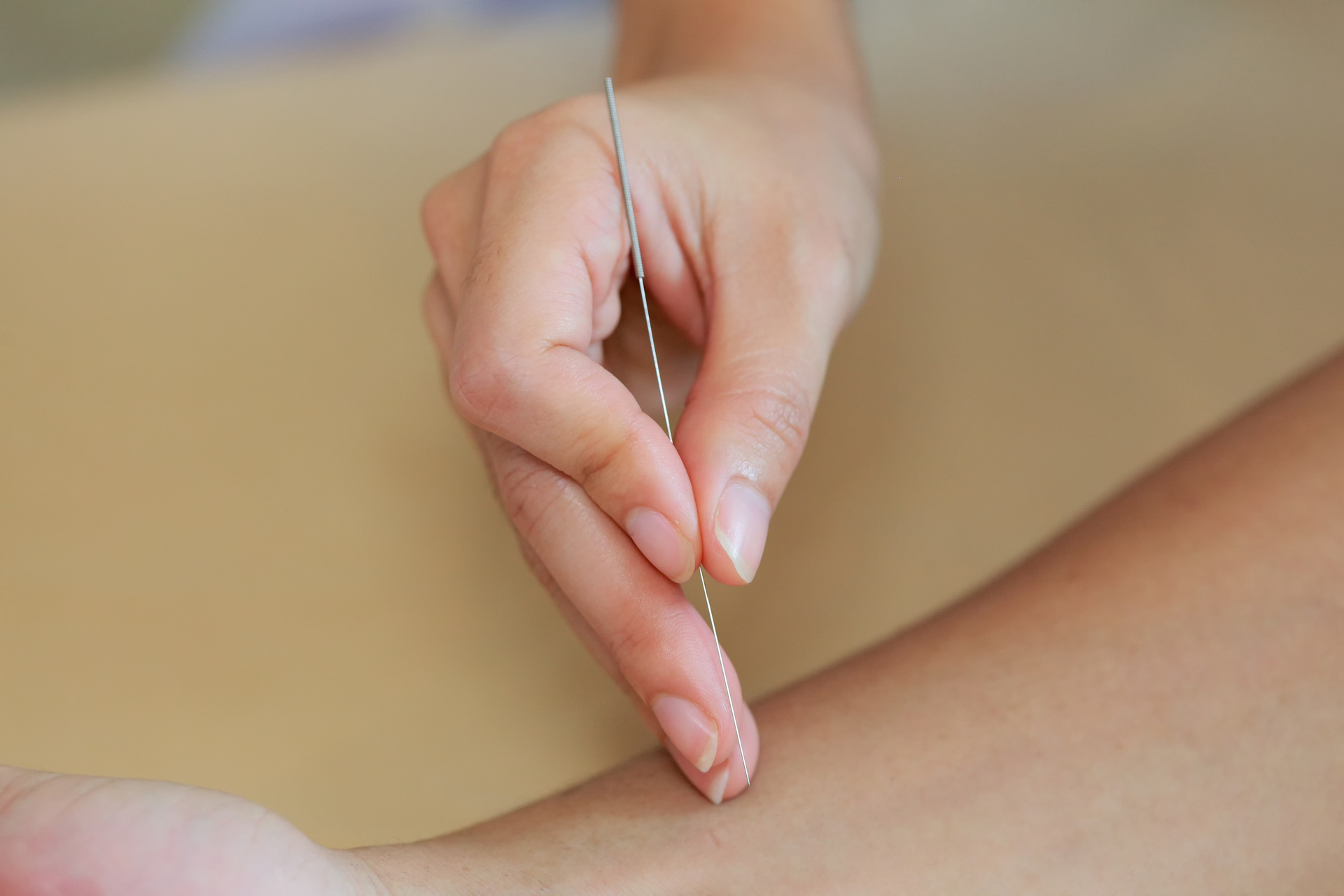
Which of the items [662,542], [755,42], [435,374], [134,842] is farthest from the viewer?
[435,374]

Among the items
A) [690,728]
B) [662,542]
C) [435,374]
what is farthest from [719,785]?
[435,374]

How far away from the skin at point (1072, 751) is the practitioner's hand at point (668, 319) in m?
0.06

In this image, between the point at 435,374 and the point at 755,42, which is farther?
the point at 435,374

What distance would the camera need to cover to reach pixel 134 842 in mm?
466

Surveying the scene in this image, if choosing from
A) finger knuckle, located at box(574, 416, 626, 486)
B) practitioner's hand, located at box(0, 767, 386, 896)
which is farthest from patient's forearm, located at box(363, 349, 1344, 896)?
finger knuckle, located at box(574, 416, 626, 486)

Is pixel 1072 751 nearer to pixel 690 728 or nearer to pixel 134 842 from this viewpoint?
pixel 690 728

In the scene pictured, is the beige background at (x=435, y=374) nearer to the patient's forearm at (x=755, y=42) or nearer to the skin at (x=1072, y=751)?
the skin at (x=1072, y=751)

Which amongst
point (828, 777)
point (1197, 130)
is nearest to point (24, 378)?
point (828, 777)

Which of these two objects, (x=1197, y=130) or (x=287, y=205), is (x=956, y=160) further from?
(x=287, y=205)

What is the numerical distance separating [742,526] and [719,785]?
18 cm

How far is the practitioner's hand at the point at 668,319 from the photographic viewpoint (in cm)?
67

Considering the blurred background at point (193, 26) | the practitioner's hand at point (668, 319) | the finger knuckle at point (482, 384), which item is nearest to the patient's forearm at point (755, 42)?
the practitioner's hand at point (668, 319)

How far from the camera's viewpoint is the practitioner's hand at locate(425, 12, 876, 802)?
668 millimetres

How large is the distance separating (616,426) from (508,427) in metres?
0.08
